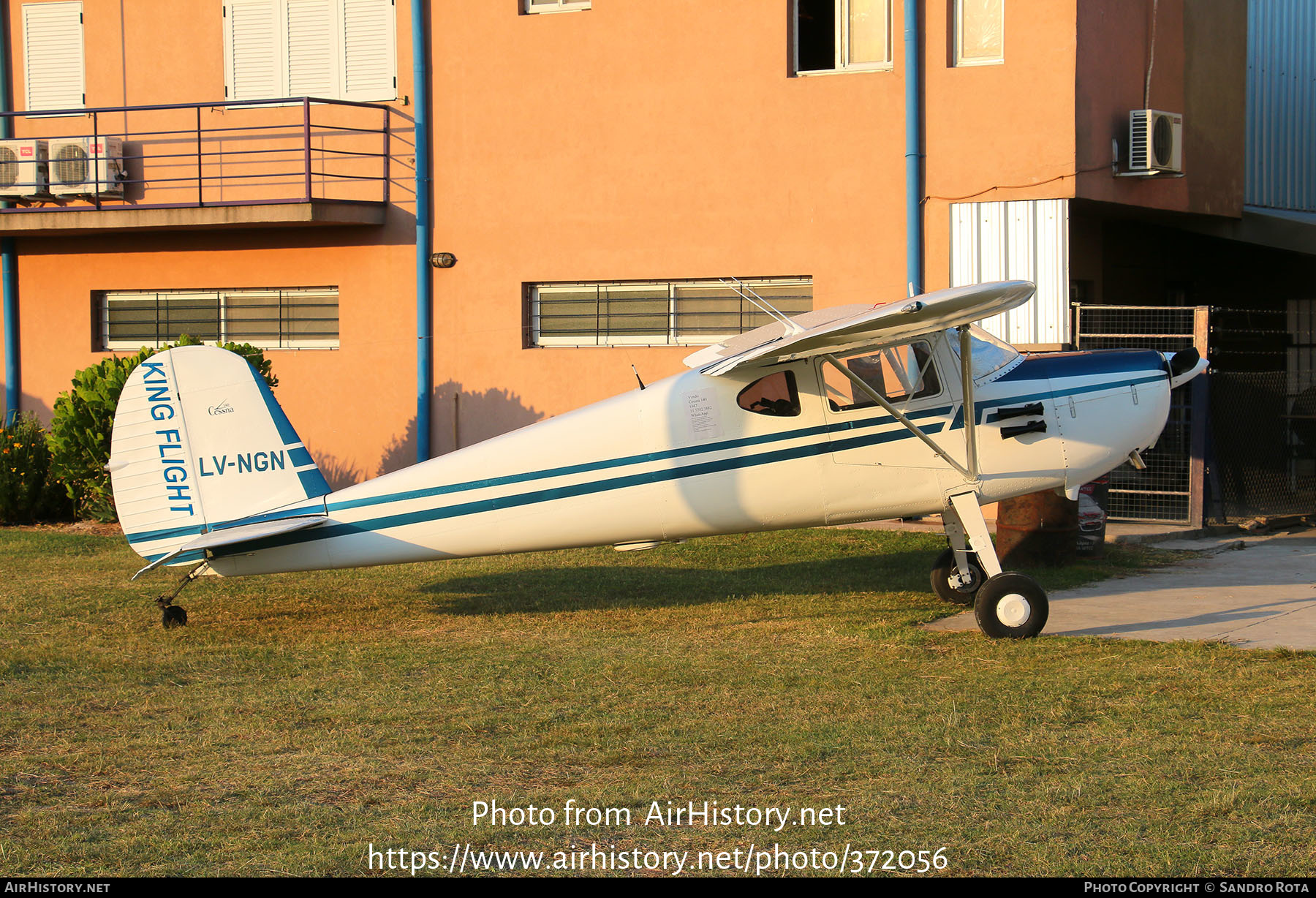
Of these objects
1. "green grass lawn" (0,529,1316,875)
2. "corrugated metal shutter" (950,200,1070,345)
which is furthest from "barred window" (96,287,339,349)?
"corrugated metal shutter" (950,200,1070,345)

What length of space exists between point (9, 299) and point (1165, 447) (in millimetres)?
14944

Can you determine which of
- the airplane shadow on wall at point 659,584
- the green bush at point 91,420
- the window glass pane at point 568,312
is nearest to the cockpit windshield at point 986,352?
the airplane shadow on wall at point 659,584

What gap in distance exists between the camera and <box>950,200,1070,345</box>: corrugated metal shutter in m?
13.2

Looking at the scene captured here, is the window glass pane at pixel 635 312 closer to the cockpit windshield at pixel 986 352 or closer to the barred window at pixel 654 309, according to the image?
the barred window at pixel 654 309

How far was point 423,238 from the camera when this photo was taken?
15.4m

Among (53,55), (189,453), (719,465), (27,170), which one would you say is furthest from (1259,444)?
(53,55)

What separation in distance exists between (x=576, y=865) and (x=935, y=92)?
1095 centimetres

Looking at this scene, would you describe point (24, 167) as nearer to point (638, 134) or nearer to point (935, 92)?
point (638, 134)

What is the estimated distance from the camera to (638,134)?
48.3 ft

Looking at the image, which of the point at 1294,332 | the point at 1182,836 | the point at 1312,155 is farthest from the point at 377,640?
the point at 1312,155

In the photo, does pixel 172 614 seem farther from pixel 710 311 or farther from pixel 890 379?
pixel 710 311

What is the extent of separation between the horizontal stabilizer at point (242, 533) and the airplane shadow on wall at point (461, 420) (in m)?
6.61

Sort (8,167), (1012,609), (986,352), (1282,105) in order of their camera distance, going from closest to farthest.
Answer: (1012,609) < (986,352) < (8,167) < (1282,105)

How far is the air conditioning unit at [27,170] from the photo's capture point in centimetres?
1614
